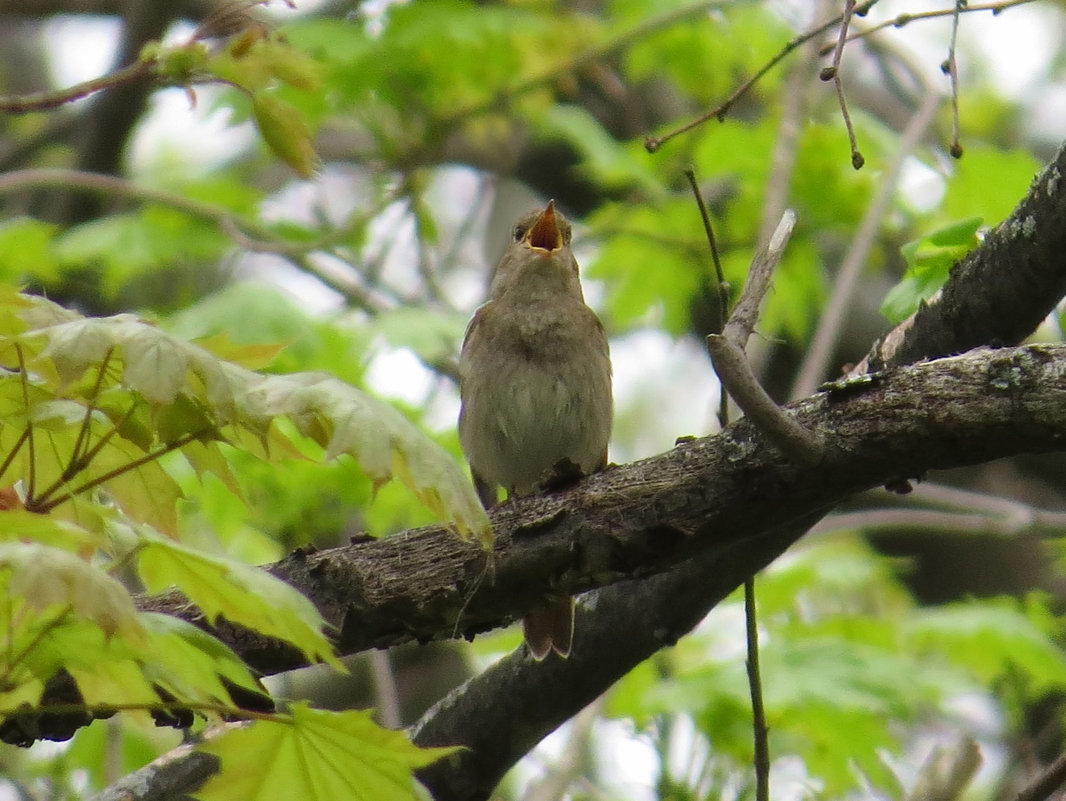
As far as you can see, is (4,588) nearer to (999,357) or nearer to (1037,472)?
(999,357)

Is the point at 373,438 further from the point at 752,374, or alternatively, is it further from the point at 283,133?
the point at 283,133

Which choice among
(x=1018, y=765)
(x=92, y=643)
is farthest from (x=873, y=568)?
(x=92, y=643)

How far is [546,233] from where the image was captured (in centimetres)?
488

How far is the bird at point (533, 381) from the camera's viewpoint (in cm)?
437

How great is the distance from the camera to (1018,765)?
5.42 m

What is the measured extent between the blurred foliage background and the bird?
398 millimetres

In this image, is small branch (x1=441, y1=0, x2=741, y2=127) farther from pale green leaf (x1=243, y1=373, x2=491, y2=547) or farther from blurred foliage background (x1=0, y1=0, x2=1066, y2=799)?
pale green leaf (x1=243, y1=373, x2=491, y2=547)

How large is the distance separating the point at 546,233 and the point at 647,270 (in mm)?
1441

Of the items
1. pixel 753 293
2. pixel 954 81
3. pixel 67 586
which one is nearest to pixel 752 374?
pixel 753 293

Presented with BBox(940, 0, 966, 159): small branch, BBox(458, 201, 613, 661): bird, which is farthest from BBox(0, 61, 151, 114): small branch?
BBox(458, 201, 613, 661): bird

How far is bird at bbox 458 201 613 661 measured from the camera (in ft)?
14.3

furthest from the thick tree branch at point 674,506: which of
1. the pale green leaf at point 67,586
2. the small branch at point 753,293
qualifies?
the pale green leaf at point 67,586

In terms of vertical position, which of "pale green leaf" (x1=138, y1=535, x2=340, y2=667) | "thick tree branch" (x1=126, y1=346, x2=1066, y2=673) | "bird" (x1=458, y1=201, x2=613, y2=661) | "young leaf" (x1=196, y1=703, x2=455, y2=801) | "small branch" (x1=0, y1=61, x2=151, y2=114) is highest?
"bird" (x1=458, y1=201, x2=613, y2=661)

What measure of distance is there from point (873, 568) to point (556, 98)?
3377 millimetres
